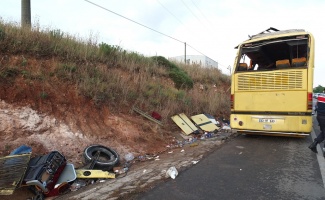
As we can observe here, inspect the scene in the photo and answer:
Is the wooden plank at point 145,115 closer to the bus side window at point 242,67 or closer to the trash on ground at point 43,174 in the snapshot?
the bus side window at point 242,67

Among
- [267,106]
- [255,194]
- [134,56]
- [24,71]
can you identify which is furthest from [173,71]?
[255,194]

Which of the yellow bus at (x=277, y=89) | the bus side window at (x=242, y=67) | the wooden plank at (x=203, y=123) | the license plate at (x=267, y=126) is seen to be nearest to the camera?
the yellow bus at (x=277, y=89)

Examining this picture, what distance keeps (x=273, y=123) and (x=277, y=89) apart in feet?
3.49

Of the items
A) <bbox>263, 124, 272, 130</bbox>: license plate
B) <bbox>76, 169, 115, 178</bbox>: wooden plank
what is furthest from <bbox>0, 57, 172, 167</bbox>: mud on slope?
<bbox>263, 124, 272, 130</bbox>: license plate

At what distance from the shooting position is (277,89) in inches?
289

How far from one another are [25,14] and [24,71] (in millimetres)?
4737

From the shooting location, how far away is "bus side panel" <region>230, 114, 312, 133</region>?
23.1ft

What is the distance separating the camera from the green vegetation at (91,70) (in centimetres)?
673

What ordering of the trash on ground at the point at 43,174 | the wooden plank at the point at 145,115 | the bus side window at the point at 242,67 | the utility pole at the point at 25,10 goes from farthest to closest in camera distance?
the utility pole at the point at 25,10 → the wooden plank at the point at 145,115 → the bus side window at the point at 242,67 → the trash on ground at the point at 43,174

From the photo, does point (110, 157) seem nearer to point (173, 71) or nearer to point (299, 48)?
point (299, 48)

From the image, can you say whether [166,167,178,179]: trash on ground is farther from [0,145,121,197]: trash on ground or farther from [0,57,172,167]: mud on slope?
[0,57,172,167]: mud on slope

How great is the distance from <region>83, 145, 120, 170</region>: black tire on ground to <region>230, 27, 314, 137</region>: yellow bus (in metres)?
4.35

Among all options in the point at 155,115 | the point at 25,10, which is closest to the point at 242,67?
the point at 155,115

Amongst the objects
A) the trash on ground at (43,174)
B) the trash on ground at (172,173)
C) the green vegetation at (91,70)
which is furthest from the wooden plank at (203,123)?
the trash on ground at (43,174)
